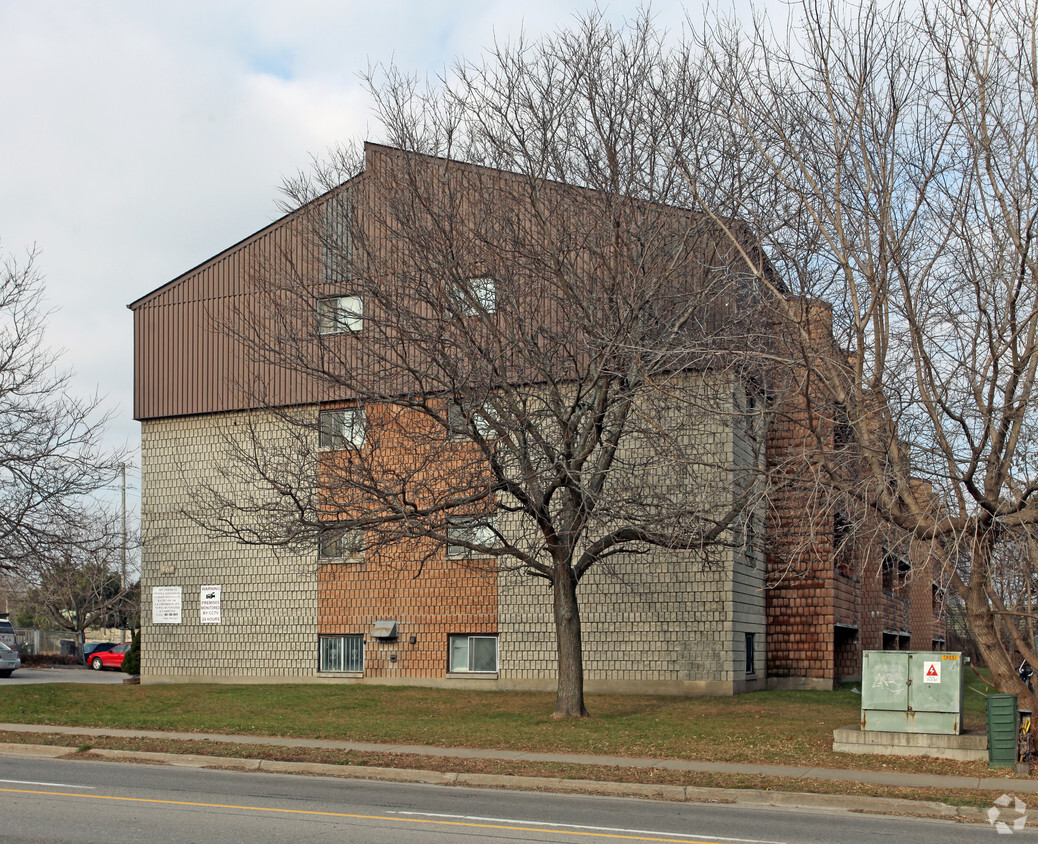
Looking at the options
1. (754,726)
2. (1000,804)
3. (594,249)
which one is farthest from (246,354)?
(1000,804)

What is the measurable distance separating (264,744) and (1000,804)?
10.2 metres

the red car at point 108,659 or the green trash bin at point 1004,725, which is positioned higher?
the green trash bin at point 1004,725

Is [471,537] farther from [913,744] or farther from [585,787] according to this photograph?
[913,744]

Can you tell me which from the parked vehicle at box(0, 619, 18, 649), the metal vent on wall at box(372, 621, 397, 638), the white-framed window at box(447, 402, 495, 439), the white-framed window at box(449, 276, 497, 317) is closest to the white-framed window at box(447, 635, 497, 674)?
the metal vent on wall at box(372, 621, 397, 638)

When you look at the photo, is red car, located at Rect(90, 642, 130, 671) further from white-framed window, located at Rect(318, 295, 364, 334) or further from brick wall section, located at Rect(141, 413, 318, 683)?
white-framed window, located at Rect(318, 295, 364, 334)

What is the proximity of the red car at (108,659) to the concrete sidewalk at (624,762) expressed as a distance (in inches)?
1307

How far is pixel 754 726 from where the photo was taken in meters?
18.4

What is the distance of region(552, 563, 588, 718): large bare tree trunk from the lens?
1903 centimetres

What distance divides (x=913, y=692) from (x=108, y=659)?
141ft

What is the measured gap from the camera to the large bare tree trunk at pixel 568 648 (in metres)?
19.0

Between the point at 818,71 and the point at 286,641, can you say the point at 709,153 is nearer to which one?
the point at 818,71

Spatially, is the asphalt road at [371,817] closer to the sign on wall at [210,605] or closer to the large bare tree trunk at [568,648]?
the large bare tree trunk at [568,648]

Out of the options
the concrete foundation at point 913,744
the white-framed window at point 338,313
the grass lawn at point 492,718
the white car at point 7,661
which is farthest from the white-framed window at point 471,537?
the white car at point 7,661

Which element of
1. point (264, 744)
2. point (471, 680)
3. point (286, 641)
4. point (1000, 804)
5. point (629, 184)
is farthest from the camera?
point (286, 641)
